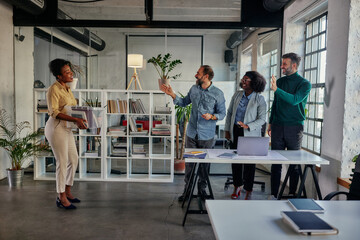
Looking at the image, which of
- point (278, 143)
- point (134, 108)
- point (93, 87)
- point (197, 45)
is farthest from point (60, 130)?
point (197, 45)

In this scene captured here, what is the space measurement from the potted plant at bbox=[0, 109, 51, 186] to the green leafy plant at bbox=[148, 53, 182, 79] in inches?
90.6

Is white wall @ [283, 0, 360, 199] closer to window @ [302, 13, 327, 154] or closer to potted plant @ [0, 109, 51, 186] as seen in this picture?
window @ [302, 13, 327, 154]

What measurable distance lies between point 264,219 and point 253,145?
1.62 m

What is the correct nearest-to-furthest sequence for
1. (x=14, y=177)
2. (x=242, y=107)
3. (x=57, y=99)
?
(x=57, y=99), (x=242, y=107), (x=14, y=177)

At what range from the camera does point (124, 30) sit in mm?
5828

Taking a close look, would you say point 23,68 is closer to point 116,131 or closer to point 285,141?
point 116,131

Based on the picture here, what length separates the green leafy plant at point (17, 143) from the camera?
4.99 metres

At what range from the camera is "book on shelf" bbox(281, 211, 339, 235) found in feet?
4.56

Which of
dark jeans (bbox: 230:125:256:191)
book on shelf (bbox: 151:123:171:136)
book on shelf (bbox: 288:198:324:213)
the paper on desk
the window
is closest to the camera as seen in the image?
book on shelf (bbox: 288:198:324:213)

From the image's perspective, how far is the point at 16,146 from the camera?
503cm

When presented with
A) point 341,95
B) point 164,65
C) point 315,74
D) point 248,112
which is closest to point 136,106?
point 164,65

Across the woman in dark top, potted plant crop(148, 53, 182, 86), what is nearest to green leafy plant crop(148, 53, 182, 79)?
potted plant crop(148, 53, 182, 86)

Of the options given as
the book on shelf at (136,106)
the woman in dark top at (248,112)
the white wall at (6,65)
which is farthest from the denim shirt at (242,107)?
the white wall at (6,65)

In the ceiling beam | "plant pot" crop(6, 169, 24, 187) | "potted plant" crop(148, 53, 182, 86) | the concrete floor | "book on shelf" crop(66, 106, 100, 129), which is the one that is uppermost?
the ceiling beam
